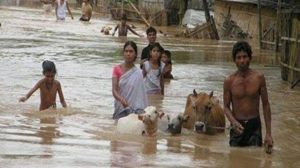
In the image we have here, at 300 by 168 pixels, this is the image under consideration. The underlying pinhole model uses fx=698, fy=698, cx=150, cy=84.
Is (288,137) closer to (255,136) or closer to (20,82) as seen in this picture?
(255,136)

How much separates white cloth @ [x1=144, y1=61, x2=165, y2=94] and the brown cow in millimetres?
2358

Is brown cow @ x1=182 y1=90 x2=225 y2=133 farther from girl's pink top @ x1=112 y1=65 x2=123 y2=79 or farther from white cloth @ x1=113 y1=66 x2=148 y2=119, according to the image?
girl's pink top @ x1=112 y1=65 x2=123 y2=79

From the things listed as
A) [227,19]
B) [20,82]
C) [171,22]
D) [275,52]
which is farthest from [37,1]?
[20,82]

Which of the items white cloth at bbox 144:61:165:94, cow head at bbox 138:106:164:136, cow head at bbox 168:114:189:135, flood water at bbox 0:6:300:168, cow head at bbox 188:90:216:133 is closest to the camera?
flood water at bbox 0:6:300:168

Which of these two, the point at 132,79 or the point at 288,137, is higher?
the point at 132,79

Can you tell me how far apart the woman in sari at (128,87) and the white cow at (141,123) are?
48cm

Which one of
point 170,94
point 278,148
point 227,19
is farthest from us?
point 227,19

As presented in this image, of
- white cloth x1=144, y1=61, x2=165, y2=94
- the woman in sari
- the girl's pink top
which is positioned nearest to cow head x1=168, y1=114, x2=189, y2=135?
the woman in sari

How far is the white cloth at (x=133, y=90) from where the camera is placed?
887cm

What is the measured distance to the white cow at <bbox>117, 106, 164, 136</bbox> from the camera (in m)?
7.98

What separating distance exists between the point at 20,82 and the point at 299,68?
560 cm

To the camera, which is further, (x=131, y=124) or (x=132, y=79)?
(x=132, y=79)

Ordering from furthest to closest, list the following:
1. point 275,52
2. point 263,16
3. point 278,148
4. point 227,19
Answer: point 227,19 < point 263,16 < point 275,52 < point 278,148

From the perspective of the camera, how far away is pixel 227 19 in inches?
1212
